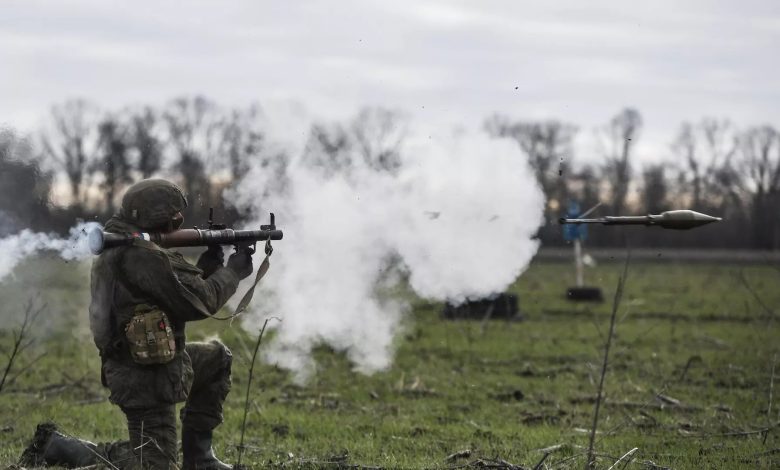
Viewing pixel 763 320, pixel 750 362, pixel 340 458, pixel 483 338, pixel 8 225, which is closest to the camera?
pixel 340 458

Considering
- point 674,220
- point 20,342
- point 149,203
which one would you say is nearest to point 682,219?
point 674,220

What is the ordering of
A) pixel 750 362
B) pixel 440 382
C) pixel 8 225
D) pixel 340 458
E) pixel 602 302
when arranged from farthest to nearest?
1. pixel 602 302
2. pixel 750 362
3. pixel 440 382
4. pixel 8 225
5. pixel 340 458

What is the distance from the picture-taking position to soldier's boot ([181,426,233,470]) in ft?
24.9

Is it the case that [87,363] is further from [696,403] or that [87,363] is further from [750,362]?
[750,362]

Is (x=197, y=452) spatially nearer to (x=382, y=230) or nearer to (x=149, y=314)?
(x=149, y=314)

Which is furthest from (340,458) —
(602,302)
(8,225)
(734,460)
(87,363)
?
(602,302)

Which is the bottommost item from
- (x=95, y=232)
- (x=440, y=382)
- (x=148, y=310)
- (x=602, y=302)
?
(x=602, y=302)

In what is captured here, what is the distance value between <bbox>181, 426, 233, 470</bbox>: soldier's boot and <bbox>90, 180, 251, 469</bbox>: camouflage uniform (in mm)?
579

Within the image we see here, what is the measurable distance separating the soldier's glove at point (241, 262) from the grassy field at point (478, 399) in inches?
63.8

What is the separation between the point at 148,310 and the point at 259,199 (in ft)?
11.2

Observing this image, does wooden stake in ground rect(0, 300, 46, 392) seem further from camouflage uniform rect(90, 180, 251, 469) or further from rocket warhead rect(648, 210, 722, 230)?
rocket warhead rect(648, 210, 722, 230)

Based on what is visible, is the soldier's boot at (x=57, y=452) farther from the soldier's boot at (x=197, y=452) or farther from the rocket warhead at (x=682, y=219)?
the rocket warhead at (x=682, y=219)

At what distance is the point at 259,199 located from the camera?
9961 millimetres

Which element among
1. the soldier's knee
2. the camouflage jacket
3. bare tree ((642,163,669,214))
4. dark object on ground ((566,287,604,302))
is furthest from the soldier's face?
bare tree ((642,163,669,214))
